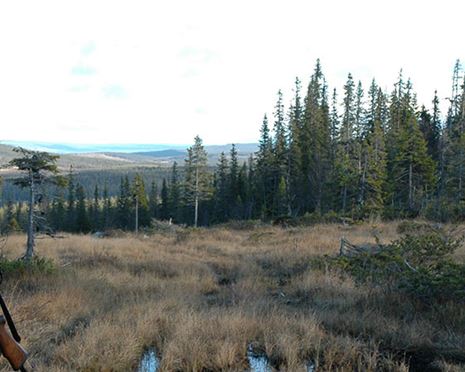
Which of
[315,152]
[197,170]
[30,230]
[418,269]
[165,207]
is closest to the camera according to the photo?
[418,269]

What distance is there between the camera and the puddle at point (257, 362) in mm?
4796

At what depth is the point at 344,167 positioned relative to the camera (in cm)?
3247

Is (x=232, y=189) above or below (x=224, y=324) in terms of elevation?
below

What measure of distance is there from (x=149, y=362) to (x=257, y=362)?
127cm

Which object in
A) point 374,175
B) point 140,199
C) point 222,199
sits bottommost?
point 140,199

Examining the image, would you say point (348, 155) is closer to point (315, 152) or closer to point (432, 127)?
point (315, 152)

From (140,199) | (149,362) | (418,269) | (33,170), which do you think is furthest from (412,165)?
(140,199)

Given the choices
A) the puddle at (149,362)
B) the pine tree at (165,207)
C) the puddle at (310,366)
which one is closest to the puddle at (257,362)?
the puddle at (310,366)

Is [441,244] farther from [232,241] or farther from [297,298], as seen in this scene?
[232,241]

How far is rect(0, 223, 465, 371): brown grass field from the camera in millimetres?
4832

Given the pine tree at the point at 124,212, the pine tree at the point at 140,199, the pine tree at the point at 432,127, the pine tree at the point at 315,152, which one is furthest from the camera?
the pine tree at the point at 124,212

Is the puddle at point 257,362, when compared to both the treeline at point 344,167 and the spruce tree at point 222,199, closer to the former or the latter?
the treeline at point 344,167

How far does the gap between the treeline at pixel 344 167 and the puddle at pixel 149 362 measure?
18.8m

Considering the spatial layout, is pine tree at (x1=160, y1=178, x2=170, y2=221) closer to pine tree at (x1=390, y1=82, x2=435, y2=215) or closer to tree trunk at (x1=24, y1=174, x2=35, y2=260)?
pine tree at (x1=390, y1=82, x2=435, y2=215)
